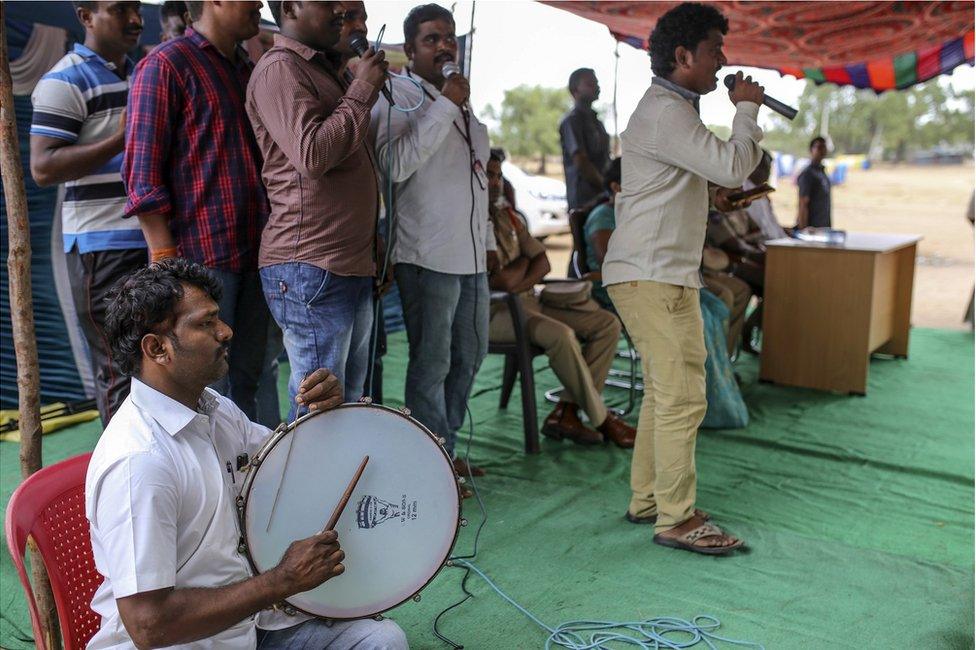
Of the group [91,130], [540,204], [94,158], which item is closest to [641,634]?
[94,158]

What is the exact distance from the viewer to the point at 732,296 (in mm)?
5453

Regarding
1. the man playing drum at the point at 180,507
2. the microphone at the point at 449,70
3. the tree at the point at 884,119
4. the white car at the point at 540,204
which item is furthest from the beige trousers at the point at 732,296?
Answer: the tree at the point at 884,119

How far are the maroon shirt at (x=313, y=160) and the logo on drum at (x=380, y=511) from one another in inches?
38.9

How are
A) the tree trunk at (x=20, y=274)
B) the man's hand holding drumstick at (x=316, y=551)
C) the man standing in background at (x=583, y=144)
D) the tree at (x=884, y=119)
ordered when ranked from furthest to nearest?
the tree at (x=884, y=119) → the man standing in background at (x=583, y=144) → the tree trunk at (x=20, y=274) → the man's hand holding drumstick at (x=316, y=551)

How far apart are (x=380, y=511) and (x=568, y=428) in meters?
2.48

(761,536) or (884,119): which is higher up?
(884,119)

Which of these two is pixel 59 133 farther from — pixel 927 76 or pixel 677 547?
pixel 927 76

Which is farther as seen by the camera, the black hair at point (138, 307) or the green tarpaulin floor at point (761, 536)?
the green tarpaulin floor at point (761, 536)

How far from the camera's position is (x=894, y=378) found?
18.7 ft

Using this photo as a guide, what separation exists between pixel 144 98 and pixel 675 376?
71.5 inches

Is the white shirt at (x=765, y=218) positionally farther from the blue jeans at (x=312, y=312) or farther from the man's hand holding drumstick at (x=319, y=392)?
the man's hand holding drumstick at (x=319, y=392)

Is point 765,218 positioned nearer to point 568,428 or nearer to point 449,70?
point 568,428

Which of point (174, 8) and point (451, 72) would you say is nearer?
Result: point (451, 72)

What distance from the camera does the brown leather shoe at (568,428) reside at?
14.0ft
